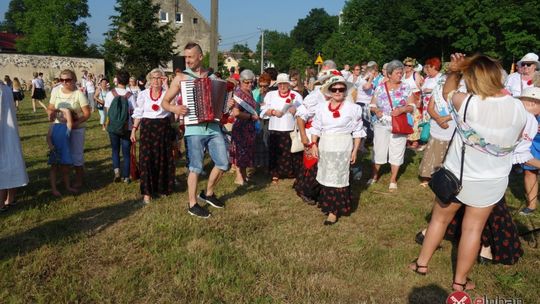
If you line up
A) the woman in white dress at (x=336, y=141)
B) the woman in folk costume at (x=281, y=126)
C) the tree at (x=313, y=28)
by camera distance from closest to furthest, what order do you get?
the woman in white dress at (x=336, y=141)
the woman in folk costume at (x=281, y=126)
the tree at (x=313, y=28)

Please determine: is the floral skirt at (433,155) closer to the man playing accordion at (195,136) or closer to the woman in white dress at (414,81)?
the woman in white dress at (414,81)

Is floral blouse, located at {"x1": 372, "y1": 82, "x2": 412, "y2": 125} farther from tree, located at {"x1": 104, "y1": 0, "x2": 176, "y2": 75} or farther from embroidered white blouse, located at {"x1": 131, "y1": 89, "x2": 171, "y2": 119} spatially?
tree, located at {"x1": 104, "y1": 0, "x2": 176, "y2": 75}

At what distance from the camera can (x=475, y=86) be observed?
3225mm

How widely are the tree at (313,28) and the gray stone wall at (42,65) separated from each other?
58561 millimetres

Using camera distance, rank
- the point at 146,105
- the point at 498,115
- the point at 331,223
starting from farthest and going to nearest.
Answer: the point at 146,105 → the point at 331,223 → the point at 498,115

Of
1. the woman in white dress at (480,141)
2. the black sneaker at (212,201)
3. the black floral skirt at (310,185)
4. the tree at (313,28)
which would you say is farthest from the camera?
the tree at (313,28)

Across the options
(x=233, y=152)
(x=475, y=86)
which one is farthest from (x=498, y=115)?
(x=233, y=152)

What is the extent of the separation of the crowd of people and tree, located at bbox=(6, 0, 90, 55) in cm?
5235

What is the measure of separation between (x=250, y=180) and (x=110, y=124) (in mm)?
2567

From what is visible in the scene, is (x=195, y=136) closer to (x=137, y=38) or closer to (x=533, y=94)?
(x=533, y=94)

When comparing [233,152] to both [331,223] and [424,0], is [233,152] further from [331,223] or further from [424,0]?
[424,0]

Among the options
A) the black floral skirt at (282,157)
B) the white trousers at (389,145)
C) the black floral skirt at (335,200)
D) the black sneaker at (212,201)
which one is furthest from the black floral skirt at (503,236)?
the black floral skirt at (282,157)

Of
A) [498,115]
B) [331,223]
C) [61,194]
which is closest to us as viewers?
[498,115]

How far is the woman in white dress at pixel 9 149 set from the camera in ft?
16.4
